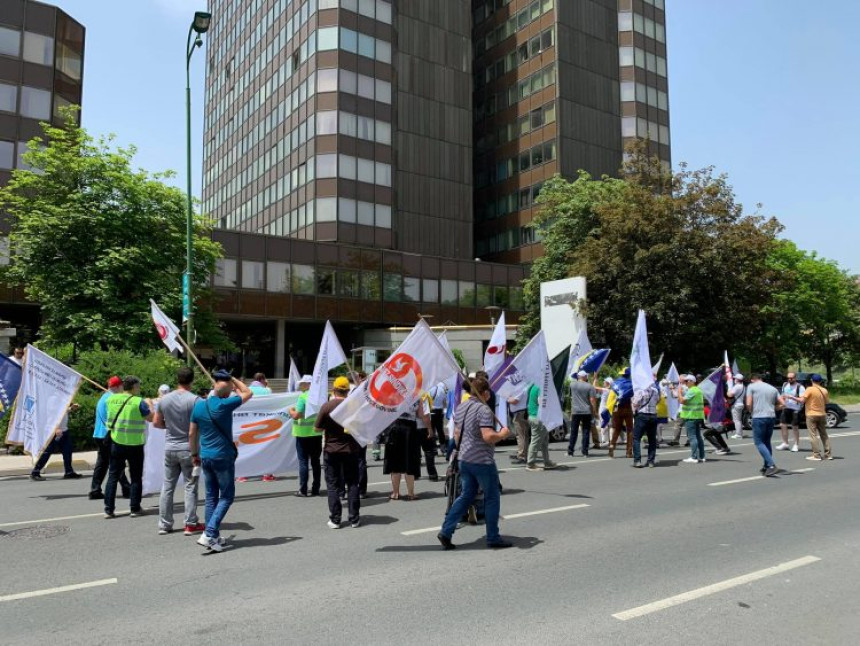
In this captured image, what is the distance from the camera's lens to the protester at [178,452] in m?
7.70

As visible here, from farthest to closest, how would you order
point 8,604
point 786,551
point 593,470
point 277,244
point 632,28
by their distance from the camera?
1. point 632,28
2. point 277,244
3. point 593,470
4. point 786,551
5. point 8,604

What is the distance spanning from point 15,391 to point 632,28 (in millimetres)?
58272

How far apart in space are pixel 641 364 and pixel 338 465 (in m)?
7.26

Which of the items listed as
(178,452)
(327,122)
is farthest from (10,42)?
(178,452)

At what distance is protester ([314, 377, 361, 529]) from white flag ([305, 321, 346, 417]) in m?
1.60

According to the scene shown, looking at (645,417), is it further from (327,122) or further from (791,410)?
(327,122)

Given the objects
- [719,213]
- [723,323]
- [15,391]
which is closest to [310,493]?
[15,391]

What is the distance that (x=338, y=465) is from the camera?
325 inches

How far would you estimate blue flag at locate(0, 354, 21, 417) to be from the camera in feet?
34.9

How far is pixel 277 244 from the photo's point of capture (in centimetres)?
4094

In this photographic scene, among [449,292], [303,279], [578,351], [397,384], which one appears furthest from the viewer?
[449,292]

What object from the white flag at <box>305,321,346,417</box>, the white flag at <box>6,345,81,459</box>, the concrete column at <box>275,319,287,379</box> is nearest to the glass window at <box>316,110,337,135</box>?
Answer: the concrete column at <box>275,319,287,379</box>

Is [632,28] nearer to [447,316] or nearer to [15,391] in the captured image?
[447,316]

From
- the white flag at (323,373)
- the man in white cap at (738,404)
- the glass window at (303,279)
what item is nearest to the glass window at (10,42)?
the glass window at (303,279)
